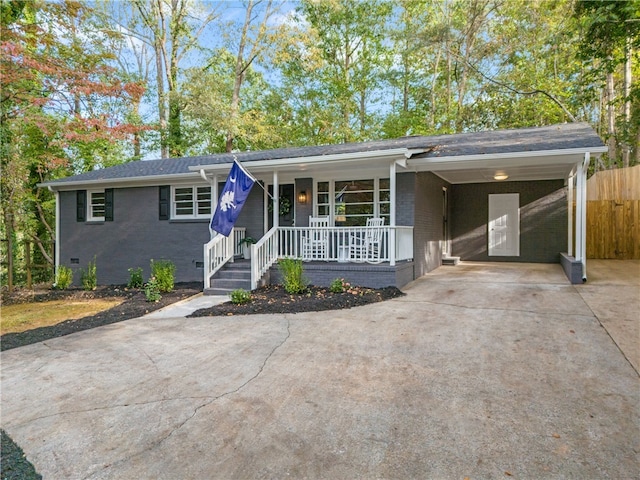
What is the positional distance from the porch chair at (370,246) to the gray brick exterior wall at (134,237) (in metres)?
2.97

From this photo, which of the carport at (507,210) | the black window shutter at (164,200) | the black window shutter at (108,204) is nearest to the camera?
the carport at (507,210)

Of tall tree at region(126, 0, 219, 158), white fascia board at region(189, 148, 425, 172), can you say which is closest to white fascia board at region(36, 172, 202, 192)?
white fascia board at region(189, 148, 425, 172)

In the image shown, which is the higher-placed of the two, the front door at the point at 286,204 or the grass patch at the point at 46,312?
the front door at the point at 286,204

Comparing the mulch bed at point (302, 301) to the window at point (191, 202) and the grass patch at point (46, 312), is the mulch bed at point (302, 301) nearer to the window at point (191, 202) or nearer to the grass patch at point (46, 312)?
the grass patch at point (46, 312)

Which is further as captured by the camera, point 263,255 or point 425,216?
point 425,216

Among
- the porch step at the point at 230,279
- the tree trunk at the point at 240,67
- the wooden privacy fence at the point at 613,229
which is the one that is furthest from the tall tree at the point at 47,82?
the wooden privacy fence at the point at 613,229

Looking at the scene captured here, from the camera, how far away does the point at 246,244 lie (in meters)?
10.3

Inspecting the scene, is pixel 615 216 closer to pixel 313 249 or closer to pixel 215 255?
pixel 313 249

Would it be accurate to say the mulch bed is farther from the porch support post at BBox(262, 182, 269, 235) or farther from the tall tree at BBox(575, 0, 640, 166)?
the tall tree at BBox(575, 0, 640, 166)

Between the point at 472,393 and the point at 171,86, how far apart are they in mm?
22191

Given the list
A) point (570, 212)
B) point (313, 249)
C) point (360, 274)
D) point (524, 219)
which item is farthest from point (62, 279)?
point (570, 212)

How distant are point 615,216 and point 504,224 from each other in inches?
132

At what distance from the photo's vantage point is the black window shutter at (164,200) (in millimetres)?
11133

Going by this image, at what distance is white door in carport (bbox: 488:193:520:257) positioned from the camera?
11.6 meters
